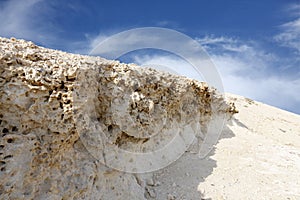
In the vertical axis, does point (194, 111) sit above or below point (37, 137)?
above

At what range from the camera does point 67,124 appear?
5.58 metres

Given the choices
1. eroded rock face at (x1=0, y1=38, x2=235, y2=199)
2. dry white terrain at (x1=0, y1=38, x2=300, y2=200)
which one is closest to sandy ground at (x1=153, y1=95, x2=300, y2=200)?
dry white terrain at (x1=0, y1=38, x2=300, y2=200)

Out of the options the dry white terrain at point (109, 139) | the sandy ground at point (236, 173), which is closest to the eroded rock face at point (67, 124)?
the dry white terrain at point (109, 139)

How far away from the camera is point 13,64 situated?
5418 millimetres

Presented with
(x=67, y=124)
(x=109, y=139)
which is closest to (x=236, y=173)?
(x=109, y=139)

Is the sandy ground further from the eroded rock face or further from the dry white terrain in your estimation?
the eroded rock face

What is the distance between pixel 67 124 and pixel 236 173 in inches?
234

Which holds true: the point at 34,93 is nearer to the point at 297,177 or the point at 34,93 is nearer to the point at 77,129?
the point at 77,129

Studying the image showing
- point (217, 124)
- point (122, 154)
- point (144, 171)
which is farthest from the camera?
point (217, 124)

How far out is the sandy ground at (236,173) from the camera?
26.0 feet

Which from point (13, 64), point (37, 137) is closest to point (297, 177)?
point (37, 137)

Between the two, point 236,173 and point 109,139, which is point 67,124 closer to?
point 109,139

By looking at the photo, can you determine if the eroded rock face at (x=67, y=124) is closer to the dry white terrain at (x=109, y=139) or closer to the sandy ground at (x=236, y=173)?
the dry white terrain at (x=109, y=139)

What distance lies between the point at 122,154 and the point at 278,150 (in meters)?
7.18
